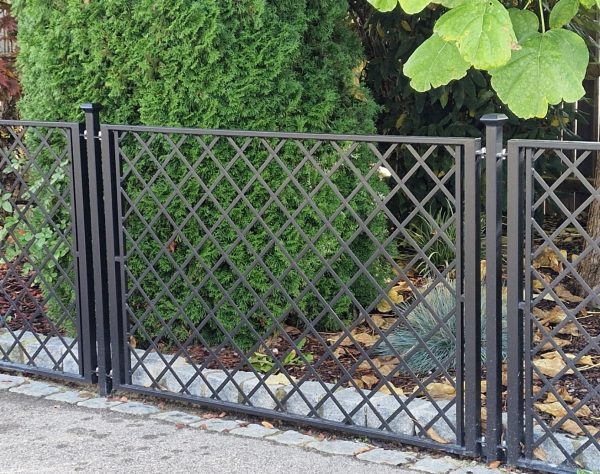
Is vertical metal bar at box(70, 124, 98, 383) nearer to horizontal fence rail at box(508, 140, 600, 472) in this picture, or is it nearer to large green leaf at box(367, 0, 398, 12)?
large green leaf at box(367, 0, 398, 12)

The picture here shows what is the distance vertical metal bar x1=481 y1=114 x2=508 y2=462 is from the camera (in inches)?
159

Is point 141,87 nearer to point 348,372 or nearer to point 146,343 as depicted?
point 146,343

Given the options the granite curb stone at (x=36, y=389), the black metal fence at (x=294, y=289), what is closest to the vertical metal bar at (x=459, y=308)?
the black metal fence at (x=294, y=289)

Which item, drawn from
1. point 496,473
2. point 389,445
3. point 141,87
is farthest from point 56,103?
point 496,473

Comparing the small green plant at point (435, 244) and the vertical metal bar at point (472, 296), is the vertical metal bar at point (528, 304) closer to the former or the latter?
the vertical metal bar at point (472, 296)

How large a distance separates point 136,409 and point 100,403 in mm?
223

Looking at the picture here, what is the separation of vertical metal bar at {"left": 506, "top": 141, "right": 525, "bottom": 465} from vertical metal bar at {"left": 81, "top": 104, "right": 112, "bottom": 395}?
2.17m

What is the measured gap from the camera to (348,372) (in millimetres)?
4562

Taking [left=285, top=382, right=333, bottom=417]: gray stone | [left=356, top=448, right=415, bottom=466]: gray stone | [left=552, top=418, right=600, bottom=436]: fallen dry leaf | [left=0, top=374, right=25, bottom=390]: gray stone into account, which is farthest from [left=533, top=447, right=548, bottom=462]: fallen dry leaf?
[left=0, top=374, right=25, bottom=390]: gray stone

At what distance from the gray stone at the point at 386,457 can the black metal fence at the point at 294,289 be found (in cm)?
7

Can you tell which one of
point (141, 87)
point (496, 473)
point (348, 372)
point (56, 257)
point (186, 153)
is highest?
point (141, 87)

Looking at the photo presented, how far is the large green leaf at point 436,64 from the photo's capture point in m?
3.81

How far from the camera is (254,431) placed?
473 centimetres

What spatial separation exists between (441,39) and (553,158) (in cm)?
434
